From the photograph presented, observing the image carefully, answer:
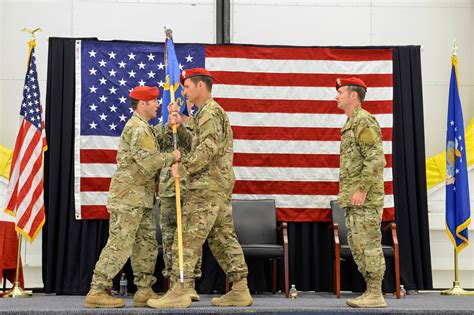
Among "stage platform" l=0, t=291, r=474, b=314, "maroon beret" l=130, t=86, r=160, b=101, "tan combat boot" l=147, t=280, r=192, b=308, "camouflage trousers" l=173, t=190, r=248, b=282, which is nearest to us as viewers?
"stage platform" l=0, t=291, r=474, b=314

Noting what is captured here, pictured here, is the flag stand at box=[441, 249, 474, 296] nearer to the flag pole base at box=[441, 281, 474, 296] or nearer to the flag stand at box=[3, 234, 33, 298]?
the flag pole base at box=[441, 281, 474, 296]

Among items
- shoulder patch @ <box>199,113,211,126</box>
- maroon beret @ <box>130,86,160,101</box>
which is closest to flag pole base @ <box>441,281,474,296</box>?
shoulder patch @ <box>199,113,211,126</box>

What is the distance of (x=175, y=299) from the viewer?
551cm

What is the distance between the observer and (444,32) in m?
8.82

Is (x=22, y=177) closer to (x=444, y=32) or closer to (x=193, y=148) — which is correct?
(x=193, y=148)

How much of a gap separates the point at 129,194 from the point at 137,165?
0.76ft

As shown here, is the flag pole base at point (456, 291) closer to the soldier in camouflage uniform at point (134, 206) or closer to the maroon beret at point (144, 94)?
the soldier in camouflage uniform at point (134, 206)

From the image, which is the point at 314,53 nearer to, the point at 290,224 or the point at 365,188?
the point at 290,224

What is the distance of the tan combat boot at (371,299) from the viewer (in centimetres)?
568

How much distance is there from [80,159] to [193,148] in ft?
7.26

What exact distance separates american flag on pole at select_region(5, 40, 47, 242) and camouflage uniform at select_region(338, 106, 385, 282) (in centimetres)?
304

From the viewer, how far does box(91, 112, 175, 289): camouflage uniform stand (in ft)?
18.7

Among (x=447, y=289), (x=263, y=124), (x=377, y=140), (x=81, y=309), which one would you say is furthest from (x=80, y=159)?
(x=447, y=289)

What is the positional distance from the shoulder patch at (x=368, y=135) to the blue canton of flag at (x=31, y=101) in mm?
3276
